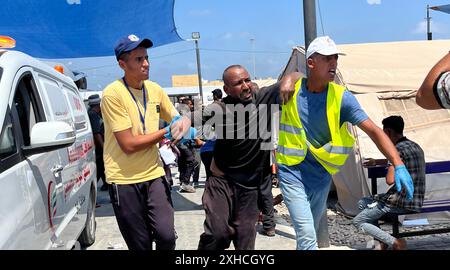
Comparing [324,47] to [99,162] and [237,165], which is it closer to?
[237,165]

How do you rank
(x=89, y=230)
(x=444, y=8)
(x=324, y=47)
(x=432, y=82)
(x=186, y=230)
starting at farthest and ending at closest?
1. (x=186, y=230)
2. (x=89, y=230)
3. (x=444, y=8)
4. (x=324, y=47)
5. (x=432, y=82)

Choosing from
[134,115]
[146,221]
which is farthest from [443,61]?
[146,221]

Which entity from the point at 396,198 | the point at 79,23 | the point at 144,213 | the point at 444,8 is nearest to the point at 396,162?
the point at 396,198

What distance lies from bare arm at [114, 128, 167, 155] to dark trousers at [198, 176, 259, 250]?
2.37ft

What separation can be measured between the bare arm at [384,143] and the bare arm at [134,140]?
1478 mm

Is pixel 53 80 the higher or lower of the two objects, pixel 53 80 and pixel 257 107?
the higher

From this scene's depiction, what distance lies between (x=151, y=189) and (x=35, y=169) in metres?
0.90

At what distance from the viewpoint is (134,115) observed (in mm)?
3365

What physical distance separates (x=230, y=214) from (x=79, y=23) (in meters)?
5.03

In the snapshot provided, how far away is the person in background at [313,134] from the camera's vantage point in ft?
11.3

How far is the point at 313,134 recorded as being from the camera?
353cm

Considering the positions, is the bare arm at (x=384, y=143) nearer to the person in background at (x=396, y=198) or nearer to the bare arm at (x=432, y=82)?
the bare arm at (x=432, y=82)

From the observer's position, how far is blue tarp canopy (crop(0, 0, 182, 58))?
6930 mm
